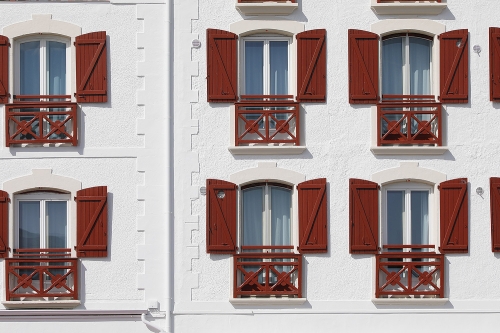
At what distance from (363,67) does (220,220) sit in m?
4.14

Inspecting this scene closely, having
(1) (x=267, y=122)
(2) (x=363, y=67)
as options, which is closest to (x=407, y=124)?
(2) (x=363, y=67)

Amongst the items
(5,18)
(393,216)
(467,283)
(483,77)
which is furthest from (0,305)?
(483,77)

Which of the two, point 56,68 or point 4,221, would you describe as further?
point 56,68

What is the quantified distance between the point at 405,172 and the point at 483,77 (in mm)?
2495

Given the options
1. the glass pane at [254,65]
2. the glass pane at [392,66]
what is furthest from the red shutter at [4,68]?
the glass pane at [392,66]

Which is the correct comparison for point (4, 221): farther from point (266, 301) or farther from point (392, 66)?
point (392, 66)

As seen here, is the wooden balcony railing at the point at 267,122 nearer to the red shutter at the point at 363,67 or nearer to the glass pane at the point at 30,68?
the red shutter at the point at 363,67

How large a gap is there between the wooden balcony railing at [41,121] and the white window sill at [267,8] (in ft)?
12.6

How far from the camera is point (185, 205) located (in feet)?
56.3

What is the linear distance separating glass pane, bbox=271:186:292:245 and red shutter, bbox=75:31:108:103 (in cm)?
389

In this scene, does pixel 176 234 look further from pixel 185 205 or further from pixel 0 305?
pixel 0 305

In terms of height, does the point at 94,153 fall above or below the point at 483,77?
below

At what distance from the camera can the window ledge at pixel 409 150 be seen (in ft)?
56.1

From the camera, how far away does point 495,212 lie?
56.2 feet
